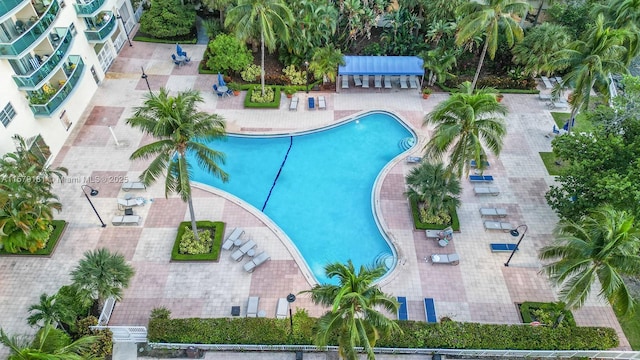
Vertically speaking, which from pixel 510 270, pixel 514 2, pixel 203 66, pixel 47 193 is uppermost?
pixel 203 66

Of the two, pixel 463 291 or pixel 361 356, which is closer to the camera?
pixel 361 356

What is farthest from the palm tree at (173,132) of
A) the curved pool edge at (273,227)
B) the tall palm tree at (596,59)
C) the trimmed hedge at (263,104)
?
the tall palm tree at (596,59)

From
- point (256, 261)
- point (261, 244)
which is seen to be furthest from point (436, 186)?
point (256, 261)

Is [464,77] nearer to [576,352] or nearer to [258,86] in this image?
[258,86]

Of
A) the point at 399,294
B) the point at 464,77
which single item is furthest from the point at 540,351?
the point at 464,77

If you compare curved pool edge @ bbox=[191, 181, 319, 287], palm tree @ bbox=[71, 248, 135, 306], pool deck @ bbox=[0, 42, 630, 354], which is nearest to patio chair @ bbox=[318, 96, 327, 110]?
pool deck @ bbox=[0, 42, 630, 354]

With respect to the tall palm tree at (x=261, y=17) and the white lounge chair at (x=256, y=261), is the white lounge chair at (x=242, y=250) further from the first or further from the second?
the tall palm tree at (x=261, y=17)
